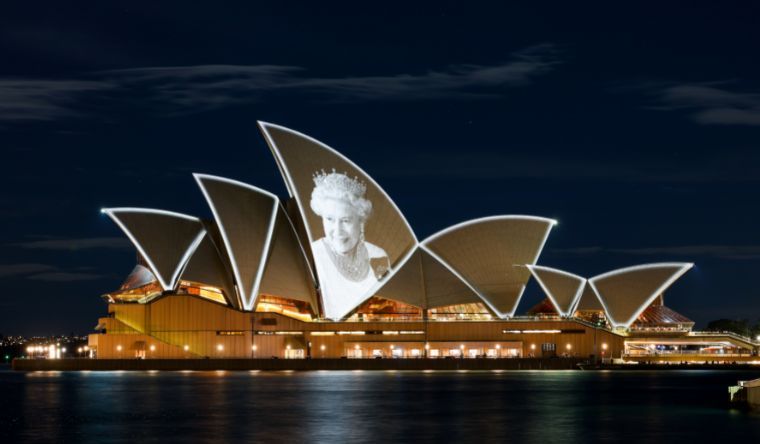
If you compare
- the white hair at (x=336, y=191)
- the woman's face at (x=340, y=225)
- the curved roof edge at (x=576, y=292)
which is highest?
the white hair at (x=336, y=191)

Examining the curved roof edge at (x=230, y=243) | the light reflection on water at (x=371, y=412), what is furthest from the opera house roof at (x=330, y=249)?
the light reflection on water at (x=371, y=412)

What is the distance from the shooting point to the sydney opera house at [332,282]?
84.6 metres

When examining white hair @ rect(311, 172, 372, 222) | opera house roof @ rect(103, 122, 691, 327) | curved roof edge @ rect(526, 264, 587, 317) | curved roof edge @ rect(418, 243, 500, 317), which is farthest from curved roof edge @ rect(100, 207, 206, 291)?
curved roof edge @ rect(526, 264, 587, 317)

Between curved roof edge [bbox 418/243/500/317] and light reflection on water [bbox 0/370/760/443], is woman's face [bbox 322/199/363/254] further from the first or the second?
light reflection on water [bbox 0/370/760/443]

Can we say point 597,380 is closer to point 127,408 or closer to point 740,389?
point 740,389

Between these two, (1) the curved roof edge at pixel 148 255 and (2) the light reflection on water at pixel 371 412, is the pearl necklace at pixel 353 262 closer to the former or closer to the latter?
(1) the curved roof edge at pixel 148 255

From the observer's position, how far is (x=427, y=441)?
3447 centimetres

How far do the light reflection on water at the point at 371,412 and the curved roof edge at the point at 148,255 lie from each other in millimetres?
17332

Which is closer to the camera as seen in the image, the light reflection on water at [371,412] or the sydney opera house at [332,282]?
the light reflection on water at [371,412]

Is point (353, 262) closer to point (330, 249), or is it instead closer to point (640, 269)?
point (330, 249)

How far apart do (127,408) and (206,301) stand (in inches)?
1576

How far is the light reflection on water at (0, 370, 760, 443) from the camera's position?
120ft

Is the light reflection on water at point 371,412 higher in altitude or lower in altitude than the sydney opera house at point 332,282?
lower

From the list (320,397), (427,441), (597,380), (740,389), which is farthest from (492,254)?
(427,441)
